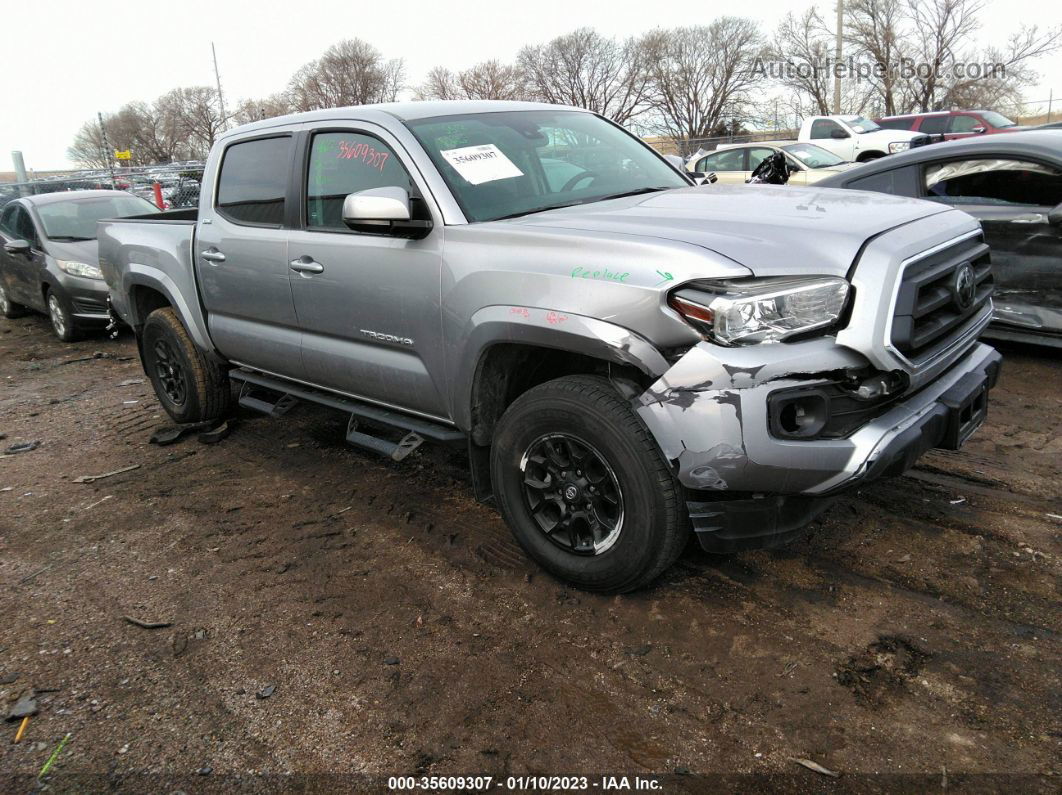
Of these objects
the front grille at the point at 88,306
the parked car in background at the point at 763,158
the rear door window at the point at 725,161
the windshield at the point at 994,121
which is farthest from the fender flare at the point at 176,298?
the windshield at the point at 994,121

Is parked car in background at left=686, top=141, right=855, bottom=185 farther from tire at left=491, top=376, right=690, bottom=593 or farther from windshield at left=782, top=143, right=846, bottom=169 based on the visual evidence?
tire at left=491, top=376, right=690, bottom=593

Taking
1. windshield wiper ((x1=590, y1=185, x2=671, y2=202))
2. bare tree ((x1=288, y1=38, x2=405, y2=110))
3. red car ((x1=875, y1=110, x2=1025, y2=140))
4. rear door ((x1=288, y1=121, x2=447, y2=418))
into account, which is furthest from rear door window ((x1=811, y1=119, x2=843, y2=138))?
bare tree ((x1=288, y1=38, x2=405, y2=110))

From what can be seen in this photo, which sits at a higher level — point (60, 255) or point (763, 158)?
point (763, 158)

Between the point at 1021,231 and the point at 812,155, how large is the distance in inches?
488

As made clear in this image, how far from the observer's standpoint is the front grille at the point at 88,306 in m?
9.13

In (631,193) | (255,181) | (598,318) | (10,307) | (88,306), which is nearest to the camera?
(598,318)

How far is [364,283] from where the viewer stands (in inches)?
148

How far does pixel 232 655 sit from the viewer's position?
3.07 metres

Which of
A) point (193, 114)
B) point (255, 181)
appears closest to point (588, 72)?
point (193, 114)

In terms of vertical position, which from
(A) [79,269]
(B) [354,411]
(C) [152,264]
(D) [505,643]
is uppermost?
(C) [152,264]

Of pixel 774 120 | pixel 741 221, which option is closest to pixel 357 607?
pixel 741 221

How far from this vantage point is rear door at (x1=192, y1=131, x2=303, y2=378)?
14.2ft

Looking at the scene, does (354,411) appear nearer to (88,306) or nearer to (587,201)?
(587,201)

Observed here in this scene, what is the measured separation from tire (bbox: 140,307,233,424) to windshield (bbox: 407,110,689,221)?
2506 millimetres
